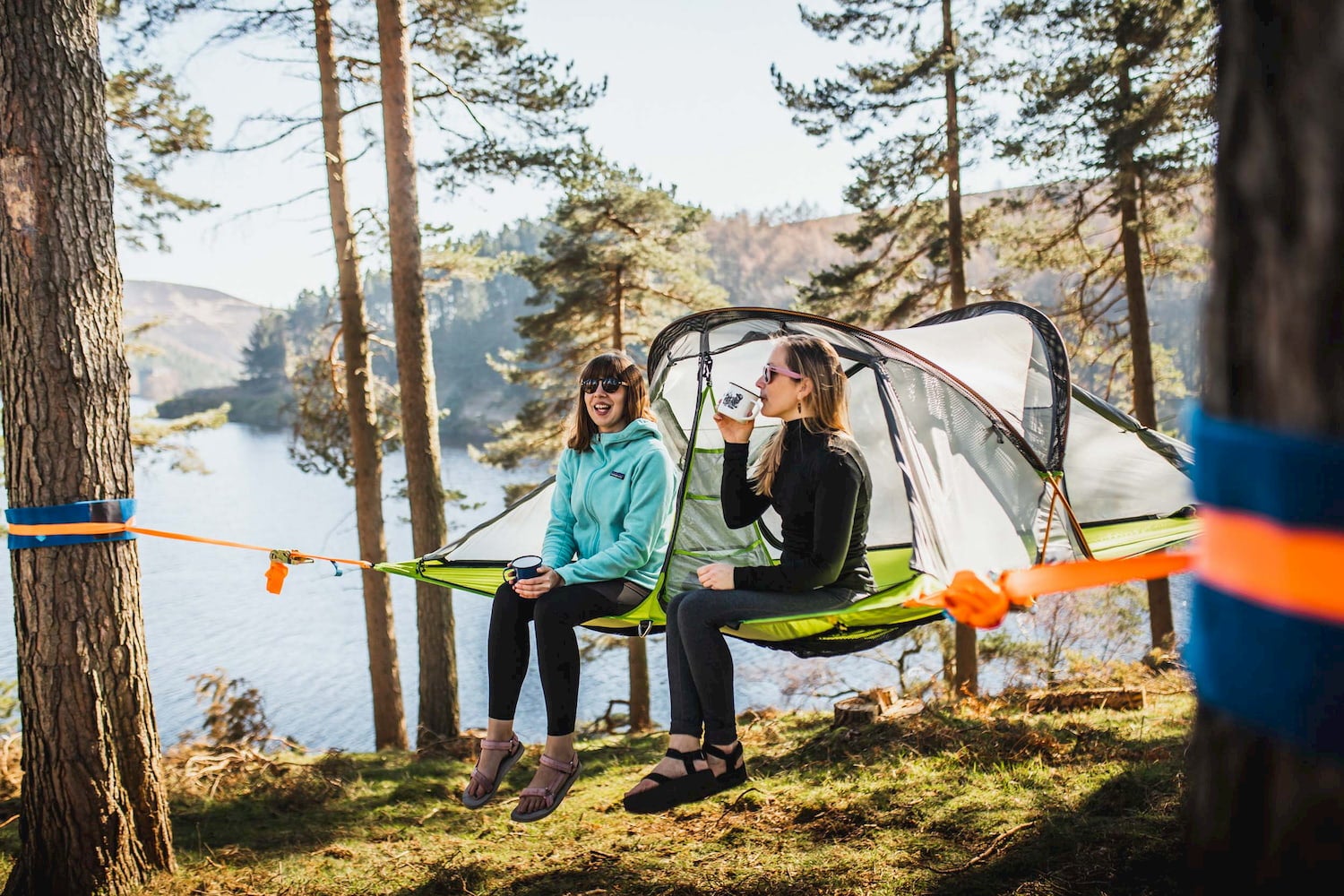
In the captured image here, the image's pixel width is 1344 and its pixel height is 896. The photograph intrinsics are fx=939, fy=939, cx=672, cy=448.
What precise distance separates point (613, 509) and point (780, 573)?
0.53m

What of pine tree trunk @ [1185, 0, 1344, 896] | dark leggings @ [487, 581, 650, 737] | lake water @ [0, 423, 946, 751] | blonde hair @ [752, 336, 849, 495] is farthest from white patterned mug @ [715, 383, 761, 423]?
lake water @ [0, 423, 946, 751]

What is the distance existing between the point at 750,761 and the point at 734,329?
6.18 feet

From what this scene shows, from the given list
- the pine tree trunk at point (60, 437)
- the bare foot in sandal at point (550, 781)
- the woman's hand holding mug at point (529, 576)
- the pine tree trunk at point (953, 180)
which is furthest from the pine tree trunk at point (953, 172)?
the pine tree trunk at point (60, 437)

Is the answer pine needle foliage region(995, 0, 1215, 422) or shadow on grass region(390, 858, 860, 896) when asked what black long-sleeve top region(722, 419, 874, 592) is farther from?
pine needle foliage region(995, 0, 1215, 422)

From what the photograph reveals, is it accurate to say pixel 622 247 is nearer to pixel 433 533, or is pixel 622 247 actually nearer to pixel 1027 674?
pixel 433 533

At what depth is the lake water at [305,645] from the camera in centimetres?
1315

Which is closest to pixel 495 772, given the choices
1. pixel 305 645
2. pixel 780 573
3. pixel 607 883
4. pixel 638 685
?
pixel 607 883

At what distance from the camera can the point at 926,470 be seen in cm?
269

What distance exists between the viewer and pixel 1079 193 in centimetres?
741

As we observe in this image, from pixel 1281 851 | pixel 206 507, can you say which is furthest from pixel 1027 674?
pixel 206 507

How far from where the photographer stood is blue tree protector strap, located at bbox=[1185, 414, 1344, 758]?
69 centimetres

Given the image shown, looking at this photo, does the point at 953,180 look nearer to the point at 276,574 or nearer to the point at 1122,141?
the point at 1122,141

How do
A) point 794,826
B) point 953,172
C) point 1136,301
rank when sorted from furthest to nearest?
1. point 953,172
2. point 1136,301
3. point 794,826

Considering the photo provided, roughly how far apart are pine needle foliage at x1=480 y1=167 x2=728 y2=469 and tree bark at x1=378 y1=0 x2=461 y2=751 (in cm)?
236
